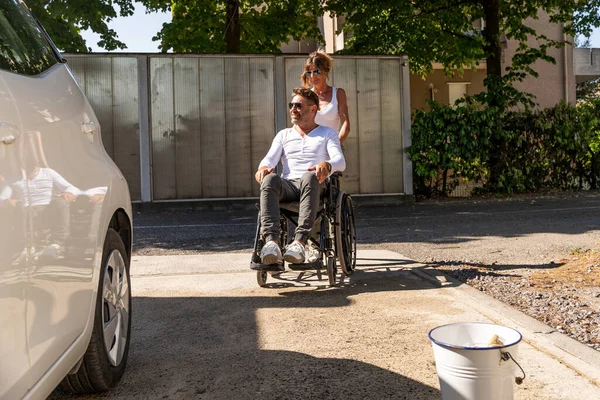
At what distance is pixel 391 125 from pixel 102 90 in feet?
18.1

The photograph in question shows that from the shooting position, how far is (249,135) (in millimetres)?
14516

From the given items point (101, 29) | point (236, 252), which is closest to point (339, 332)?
point (236, 252)

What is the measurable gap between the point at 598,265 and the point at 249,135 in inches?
362

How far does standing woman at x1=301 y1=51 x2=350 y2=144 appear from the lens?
660 cm

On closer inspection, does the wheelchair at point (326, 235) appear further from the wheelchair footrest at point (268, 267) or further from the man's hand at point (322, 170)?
the man's hand at point (322, 170)

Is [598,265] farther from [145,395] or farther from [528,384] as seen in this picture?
[145,395]

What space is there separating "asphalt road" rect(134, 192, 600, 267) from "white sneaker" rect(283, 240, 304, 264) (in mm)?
2122

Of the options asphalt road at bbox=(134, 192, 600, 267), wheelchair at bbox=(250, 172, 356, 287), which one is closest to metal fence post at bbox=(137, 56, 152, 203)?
asphalt road at bbox=(134, 192, 600, 267)

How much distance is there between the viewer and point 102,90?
46.0 feet

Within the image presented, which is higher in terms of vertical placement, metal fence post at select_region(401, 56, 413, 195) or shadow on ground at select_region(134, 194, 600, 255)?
metal fence post at select_region(401, 56, 413, 195)

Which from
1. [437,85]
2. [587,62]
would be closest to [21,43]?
[437,85]

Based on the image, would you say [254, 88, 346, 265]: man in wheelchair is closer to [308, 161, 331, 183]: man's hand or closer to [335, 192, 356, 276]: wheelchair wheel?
[308, 161, 331, 183]: man's hand

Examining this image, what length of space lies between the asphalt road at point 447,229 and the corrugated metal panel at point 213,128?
61 cm

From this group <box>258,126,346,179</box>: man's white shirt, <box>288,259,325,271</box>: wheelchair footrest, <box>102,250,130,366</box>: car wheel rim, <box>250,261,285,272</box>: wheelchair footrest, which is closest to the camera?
<box>102,250,130,366</box>: car wheel rim
